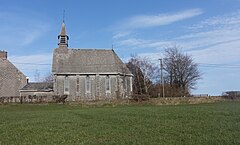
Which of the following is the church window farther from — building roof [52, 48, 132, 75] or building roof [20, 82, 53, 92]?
building roof [20, 82, 53, 92]

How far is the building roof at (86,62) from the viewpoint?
5794cm

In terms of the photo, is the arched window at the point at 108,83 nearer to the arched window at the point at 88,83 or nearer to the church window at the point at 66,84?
the arched window at the point at 88,83

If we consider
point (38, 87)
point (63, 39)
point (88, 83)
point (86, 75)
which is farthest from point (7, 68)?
point (88, 83)

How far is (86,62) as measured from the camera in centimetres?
5975

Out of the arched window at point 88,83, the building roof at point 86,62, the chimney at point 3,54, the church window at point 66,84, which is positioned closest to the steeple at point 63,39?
the building roof at point 86,62

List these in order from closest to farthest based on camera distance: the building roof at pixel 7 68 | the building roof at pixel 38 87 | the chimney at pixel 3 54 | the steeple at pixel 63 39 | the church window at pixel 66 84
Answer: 1. the church window at pixel 66 84
2. the building roof at pixel 38 87
3. the steeple at pixel 63 39
4. the building roof at pixel 7 68
5. the chimney at pixel 3 54

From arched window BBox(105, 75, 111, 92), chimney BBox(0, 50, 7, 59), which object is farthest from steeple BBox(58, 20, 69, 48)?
chimney BBox(0, 50, 7, 59)

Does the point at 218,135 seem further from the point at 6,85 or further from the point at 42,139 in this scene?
the point at 6,85

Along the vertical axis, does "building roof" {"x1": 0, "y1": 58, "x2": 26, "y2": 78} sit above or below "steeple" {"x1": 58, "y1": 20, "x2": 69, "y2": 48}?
below

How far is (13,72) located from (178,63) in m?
36.2

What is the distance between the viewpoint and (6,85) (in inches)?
2397

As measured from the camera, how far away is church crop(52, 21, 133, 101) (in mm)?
56781

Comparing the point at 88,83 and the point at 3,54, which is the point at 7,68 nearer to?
the point at 3,54

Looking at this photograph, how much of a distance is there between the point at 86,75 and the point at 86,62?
2.96 m
